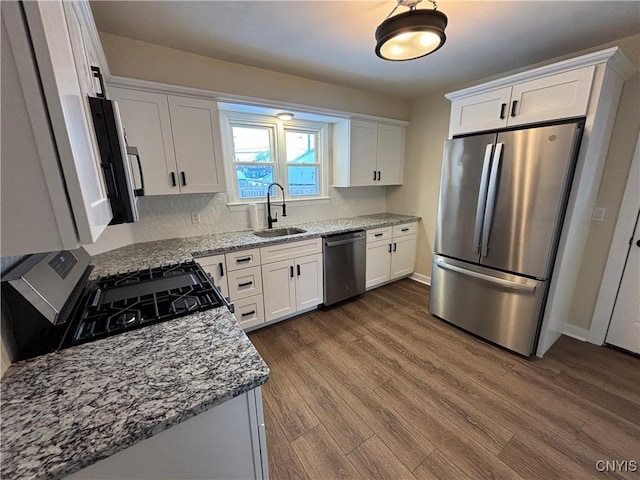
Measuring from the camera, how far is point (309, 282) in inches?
111

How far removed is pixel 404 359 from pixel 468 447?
0.75 metres

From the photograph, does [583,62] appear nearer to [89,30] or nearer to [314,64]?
[314,64]

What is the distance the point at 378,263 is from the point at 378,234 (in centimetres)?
40

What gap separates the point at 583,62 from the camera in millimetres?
1722

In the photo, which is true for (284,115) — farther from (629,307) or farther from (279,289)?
(629,307)

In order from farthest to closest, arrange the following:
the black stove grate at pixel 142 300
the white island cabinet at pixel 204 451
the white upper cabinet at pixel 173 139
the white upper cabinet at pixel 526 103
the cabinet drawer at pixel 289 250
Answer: the cabinet drawer at pixel 289 250
the white upper cabinet at pixel 173 139
the white upper cabinet at pixel 526 103
the black stove grate at pixel 142 300
the white island cabinet at pixel 204 451

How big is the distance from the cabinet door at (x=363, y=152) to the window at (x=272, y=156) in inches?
15.5

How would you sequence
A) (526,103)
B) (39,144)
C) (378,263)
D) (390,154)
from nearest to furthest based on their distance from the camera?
(39,144), (526,103), (378,263), (390,154)

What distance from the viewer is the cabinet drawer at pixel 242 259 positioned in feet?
7.56

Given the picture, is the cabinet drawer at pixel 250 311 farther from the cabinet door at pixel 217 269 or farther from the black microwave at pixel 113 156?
the black microwave at pixel 113 156

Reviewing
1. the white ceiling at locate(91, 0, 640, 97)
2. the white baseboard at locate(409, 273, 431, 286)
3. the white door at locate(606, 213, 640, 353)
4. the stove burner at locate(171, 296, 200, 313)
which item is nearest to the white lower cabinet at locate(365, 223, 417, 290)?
the white baseboard at locate(409, 273, 431, 286)

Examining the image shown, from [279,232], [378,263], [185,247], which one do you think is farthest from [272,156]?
[378,263]

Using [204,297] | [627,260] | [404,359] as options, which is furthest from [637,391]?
[204,297]

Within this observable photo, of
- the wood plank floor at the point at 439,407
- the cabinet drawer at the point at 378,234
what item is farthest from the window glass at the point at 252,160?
the wood plank floor at the point at 439,407
